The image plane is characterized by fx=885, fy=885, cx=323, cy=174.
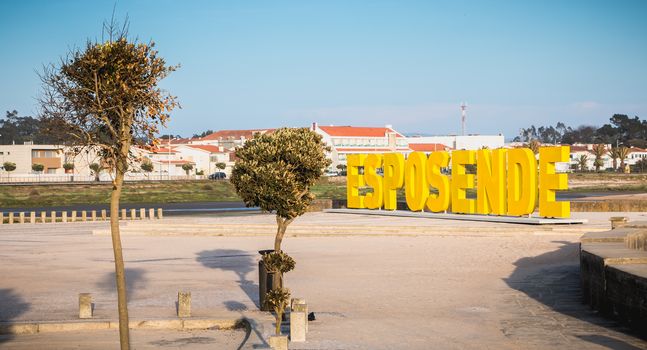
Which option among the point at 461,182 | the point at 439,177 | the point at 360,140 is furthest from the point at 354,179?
the point at 360,140

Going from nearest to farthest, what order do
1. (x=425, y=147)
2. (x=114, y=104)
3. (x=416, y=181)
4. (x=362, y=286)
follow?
(x=114, y=104) → (x=362, y=286) → (x=416, y=181) → (x=425, y=147)

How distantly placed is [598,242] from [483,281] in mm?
3467

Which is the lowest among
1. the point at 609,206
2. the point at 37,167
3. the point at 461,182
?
the point at 609,206

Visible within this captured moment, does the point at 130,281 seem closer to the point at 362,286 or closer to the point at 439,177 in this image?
the point at 362,286

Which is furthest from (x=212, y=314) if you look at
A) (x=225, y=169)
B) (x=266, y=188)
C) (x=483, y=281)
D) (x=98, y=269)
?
(x=225, y=169)

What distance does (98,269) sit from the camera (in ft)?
93.6

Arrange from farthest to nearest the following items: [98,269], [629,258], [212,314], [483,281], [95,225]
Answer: [95,225]
[98,269]
[483,281]
[212,314]
[629,258]

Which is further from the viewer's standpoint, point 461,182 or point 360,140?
point 360,140

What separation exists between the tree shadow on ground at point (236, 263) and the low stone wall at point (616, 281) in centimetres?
798

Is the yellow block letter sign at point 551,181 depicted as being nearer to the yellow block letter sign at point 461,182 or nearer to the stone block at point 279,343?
the yellow block letter sign at point 461,182

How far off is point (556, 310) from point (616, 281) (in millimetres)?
2537

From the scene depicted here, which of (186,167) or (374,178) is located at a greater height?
(186,167)

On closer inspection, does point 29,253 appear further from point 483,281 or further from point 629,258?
point 629,258

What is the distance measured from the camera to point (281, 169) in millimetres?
19047
